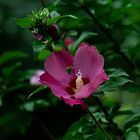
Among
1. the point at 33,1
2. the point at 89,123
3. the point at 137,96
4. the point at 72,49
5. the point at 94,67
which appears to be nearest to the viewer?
the point at 94,67

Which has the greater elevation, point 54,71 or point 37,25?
point 37,25

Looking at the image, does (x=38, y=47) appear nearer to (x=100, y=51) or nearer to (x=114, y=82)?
(x=114, y=82)

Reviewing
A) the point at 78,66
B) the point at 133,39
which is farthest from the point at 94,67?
the point at 133,39

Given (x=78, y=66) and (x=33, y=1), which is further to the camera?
(x=33, y=1)

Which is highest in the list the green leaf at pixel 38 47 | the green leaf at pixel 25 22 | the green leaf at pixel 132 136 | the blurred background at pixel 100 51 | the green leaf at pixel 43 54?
the green leaf at pixel 25 22

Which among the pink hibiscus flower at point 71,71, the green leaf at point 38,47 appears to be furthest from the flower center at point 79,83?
the green leaf at point 38,47

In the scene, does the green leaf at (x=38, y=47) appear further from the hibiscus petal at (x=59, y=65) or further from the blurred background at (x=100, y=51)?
the blurred background at (x=100, y=51)

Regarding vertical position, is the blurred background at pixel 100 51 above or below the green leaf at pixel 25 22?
below

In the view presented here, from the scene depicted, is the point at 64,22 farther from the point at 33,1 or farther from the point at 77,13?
the point at 33,1
